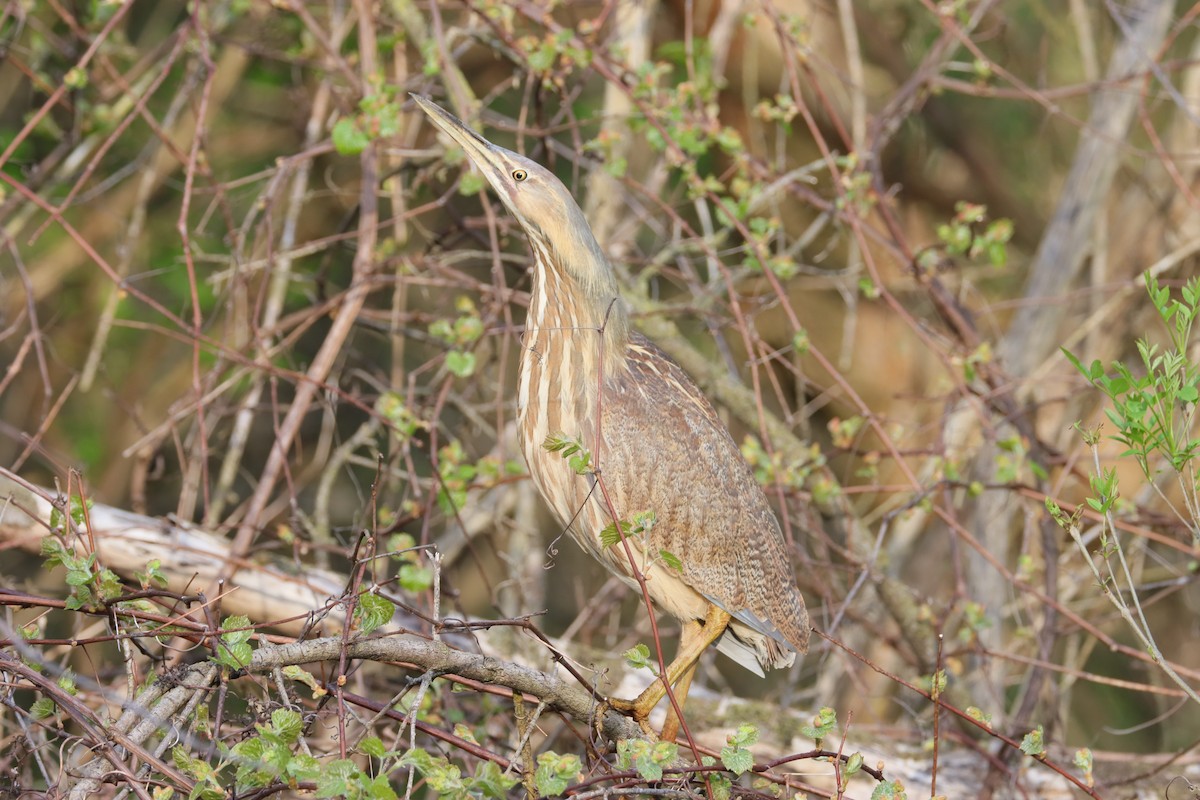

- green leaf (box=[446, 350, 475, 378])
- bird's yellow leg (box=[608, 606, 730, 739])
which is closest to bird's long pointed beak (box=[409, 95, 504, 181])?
green leaf (box=[446, 350, 475, 378])

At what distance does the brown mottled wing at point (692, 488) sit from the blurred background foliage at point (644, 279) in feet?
0.91

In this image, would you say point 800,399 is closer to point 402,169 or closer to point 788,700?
point 788,700

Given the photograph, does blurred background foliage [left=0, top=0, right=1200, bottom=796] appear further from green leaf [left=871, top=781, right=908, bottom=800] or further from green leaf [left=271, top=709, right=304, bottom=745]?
green leaf [left=271, top=709, right=304, bottom=745]

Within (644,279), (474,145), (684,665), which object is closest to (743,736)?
(684,665)

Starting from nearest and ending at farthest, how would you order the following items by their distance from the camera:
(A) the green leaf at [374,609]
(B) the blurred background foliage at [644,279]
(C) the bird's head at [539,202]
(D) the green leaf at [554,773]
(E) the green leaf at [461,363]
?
(D) the green leaf at [554,773]
(A) the green leaf at [374,609]
(C) the bird's head at [539,202]
(E) the green leaf at [461,363]
(B) the blurred background foliage at [644,279]

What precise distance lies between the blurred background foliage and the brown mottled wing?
0.28 metres

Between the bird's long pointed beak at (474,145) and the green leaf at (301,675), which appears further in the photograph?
the bird's long pointed beak at (474,145)

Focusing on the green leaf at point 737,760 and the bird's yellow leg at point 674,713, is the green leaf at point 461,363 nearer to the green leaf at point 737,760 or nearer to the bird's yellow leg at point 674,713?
the bird's yellow leg at point 674,713

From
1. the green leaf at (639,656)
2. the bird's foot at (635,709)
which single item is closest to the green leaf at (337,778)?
the green leaf at (639,656)

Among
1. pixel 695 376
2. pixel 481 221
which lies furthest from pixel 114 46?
pixel 695 376

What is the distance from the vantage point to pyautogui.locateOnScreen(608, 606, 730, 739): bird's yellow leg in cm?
241

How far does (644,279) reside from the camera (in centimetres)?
344

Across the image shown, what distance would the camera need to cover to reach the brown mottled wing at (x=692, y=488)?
249cm

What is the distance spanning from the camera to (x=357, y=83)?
10.3 ft
